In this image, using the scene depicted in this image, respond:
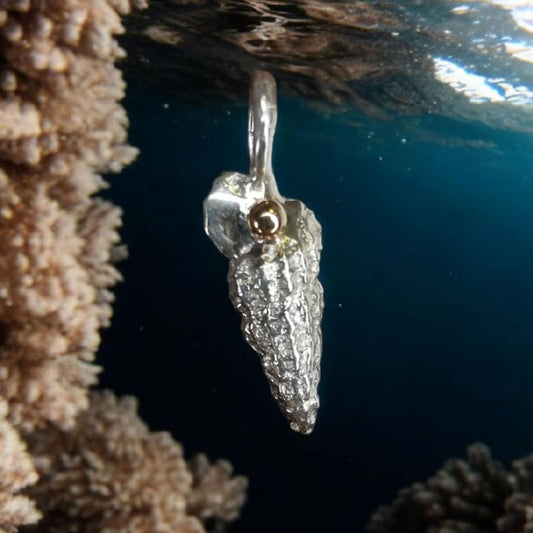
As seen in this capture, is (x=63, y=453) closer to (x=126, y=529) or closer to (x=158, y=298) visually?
(x=126, y=529)

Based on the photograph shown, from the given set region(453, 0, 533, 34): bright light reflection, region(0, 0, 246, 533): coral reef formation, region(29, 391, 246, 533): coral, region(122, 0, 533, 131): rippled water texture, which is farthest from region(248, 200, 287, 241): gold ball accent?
region(453, 0, 533, 34): bright light reflection

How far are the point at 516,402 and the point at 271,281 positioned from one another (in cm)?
1409

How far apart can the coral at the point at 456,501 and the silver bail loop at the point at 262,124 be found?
4254mm

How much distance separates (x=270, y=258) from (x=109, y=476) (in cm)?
192

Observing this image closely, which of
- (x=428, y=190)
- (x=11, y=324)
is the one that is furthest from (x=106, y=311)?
(x=428, y=190)

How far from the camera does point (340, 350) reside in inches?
755

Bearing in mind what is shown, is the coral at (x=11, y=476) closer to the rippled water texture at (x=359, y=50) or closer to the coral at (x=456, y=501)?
the coral at (x=456, y=501)

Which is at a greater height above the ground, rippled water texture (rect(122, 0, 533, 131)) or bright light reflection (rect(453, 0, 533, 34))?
bright light reflection (rect(453, 0, 533, 34))

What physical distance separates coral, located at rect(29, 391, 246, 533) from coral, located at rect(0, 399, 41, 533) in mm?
978

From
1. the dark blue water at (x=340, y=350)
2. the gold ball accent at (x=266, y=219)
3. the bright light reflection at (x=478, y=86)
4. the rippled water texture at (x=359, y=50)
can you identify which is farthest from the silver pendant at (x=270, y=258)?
the dark blue water at (x=340, y=350)

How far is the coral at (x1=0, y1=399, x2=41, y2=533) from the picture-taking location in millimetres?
2736

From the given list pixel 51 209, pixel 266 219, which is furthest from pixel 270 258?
pixel 51 209

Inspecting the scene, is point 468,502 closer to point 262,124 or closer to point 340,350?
point 262,124

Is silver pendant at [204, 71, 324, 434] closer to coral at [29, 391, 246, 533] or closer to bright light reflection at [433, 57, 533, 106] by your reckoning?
coral at [29, 391, 246, 533]
